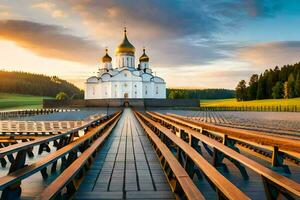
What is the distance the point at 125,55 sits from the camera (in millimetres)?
106188

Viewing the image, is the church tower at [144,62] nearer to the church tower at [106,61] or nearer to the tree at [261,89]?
the church tower at [106,61]

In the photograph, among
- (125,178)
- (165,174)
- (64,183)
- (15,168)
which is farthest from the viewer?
(165,174)

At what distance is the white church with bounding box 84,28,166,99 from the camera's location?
323ft

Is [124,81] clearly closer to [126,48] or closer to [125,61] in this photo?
[125,61]

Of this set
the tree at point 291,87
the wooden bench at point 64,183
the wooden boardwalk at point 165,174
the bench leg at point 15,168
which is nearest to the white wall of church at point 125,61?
the tree at point 291,87

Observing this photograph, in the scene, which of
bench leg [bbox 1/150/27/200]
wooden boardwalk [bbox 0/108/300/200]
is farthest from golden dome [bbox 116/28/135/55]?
bench leg [bbox 1/150/27/200]

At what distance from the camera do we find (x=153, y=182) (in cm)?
638

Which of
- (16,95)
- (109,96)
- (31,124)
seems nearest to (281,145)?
(31,124)

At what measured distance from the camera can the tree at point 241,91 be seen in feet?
482

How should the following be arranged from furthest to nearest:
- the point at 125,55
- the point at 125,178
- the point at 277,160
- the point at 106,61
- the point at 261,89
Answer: the point at 261,89
the point at 106,61
the point at 125,55
the point at 125,178
the point at 277,160

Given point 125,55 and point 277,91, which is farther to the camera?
point 277,91

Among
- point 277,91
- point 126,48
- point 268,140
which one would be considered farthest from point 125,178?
point 277,91

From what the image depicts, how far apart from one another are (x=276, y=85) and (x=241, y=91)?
2385 centimetres

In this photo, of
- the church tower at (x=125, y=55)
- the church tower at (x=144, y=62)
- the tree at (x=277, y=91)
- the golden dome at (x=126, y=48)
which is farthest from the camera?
the tree at (x=277, y=91)
